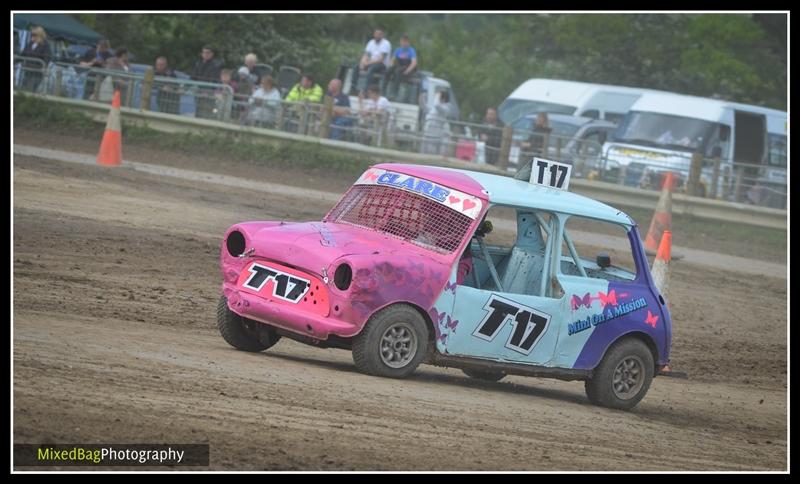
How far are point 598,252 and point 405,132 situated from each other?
700cm

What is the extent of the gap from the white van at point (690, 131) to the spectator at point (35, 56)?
11135 mm

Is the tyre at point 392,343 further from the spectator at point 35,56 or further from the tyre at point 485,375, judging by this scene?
the spectator at point 35,56

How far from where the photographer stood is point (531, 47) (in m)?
50.4

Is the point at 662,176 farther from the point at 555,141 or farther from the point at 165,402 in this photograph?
the point at 165,402

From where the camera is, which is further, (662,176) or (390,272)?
(662,176)

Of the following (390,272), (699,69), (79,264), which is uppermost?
(699,69)

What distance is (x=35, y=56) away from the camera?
26609 mm

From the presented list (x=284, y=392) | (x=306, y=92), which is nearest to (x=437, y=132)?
(x=306, y=92)

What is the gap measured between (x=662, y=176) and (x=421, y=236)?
1634cm

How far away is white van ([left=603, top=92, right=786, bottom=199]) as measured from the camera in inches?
1084

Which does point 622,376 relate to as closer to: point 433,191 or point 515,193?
point 515,193

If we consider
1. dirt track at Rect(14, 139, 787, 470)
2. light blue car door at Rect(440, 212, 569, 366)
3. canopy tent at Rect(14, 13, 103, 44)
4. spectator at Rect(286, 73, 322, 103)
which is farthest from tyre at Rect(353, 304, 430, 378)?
canopy tent at Rect(14, 13, 103, 44)

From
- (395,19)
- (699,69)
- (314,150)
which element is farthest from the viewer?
(395,19)
